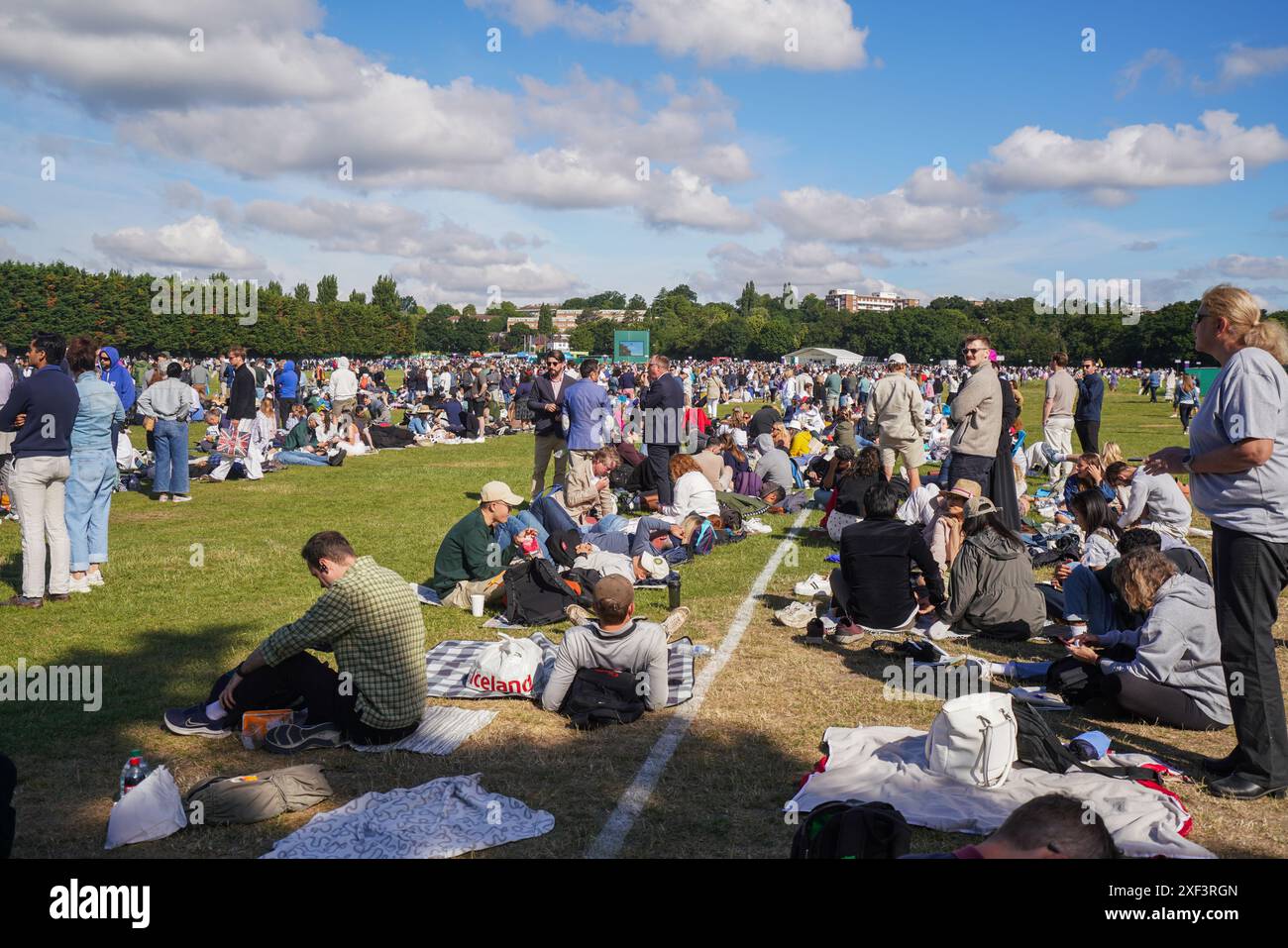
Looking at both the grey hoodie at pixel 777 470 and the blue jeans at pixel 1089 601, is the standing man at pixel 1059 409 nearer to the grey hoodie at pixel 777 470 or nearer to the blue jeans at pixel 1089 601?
the grey hoodie at pixel 777 470

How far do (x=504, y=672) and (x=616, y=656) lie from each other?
0.82m

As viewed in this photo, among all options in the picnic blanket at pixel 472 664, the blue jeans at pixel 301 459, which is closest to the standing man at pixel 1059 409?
the picnic blanket at pixel 472 664

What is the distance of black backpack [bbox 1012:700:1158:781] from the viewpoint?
4656mm

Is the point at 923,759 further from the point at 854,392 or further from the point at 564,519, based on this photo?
the point at 854,392

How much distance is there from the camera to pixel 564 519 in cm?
967

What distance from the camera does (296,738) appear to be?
5.10m

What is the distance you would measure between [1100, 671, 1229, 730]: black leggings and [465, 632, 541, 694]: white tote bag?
3.51 meters

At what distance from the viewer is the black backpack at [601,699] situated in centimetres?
553

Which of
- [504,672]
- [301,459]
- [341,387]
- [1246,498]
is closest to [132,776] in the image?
[504,672]

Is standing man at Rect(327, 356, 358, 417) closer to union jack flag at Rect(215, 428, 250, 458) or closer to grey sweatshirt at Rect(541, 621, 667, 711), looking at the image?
union jack flag at Rect(215, 428, 250, 458)

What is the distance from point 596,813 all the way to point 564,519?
214 inches

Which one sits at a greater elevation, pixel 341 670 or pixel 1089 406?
pixel 1089 406

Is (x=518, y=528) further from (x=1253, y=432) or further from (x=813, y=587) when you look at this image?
(x=1253, y=432)
